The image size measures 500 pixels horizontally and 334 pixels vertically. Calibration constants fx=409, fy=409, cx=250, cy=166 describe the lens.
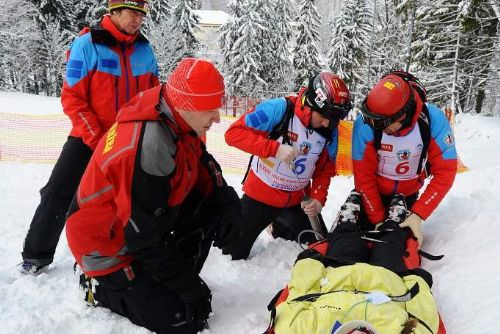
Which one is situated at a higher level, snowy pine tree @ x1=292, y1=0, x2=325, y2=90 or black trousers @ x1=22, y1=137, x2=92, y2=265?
black trousers @ x1=22, y1=137, x2=92, y2=265

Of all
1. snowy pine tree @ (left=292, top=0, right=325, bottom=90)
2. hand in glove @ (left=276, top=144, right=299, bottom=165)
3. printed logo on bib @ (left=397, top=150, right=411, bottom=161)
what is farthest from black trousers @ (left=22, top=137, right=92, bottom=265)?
snowy pine tree @ (left=292, top=0, right=325, bottom=90)

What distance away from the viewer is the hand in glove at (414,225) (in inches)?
137

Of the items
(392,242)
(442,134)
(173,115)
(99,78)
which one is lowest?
(392,242)

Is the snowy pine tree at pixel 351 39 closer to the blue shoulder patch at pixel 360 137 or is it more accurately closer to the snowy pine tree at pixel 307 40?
the snowy pine tree at pixel 307 40

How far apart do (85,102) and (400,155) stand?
2854mm

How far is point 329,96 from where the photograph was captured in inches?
132

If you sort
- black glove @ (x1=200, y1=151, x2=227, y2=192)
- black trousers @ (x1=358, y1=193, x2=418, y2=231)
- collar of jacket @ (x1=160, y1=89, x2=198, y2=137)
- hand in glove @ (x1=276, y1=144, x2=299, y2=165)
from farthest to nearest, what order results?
1. black trousers @ (x1=358, y1=193, x2=418, y2=231)
2. hand in glove @ (x1=276, y1=144, x2=299, y2=165)
3. black glove @ (x1=200, y1=151, x2=227, y2=192)
4. collar of jacket @ (x1=160, y1=89, x2=198, y2=137)

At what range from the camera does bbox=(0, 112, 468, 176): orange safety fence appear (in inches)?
372

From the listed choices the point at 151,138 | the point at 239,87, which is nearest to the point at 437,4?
the point at 239,87

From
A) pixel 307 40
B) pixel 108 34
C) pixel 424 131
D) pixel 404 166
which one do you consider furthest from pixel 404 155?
pixel 307 40

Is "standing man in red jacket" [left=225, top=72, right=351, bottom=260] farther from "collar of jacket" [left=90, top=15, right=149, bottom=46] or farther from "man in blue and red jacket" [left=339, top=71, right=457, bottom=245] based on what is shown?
"collar of jacket" [left=90, top=15, right=149, bottom=46]

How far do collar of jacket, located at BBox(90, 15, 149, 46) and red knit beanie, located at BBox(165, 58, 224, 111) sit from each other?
1579 millimetres

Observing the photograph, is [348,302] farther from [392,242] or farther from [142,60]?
[142,60]

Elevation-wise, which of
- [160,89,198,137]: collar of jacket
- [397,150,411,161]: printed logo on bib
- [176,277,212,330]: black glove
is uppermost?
[160,89,198,137]: collar of jacket
